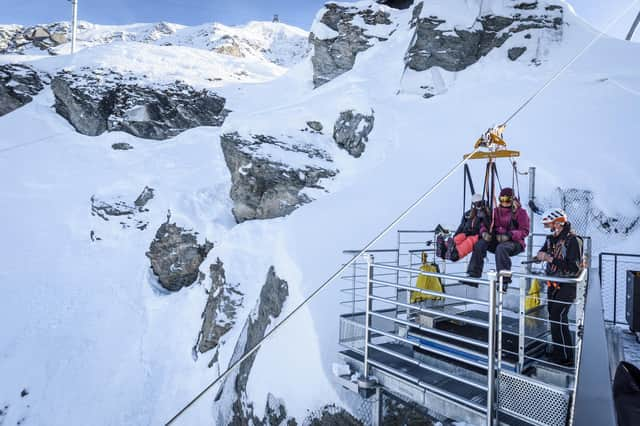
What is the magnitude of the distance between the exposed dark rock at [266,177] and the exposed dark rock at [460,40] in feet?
35.9

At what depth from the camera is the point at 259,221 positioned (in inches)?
565

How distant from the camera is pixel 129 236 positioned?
20297 millimetres

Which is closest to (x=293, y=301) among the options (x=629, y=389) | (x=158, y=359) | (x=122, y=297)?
(x=629, y=389)

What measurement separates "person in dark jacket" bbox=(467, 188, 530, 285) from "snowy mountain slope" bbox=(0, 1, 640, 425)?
3.14m

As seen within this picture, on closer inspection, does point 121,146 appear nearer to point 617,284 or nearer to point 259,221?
point 259,221

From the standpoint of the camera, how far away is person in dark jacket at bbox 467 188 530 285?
5.39 metres

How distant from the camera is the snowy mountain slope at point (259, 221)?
427 inches

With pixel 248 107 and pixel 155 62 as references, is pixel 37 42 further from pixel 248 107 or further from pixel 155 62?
pixel 248 107

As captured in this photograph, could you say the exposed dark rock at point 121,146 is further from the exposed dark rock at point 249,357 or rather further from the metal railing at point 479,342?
the metal railing at point 479,342

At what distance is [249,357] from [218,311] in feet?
12.6

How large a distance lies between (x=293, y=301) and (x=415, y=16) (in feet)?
78.0

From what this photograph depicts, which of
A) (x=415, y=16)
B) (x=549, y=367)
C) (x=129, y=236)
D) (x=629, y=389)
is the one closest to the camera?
(x=629, y=389)

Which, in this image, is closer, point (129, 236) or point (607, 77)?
point (607, 77)

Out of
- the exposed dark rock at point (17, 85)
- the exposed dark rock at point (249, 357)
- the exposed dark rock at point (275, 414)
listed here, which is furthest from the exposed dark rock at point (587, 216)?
the exposed dark rock at point (17, 85)
